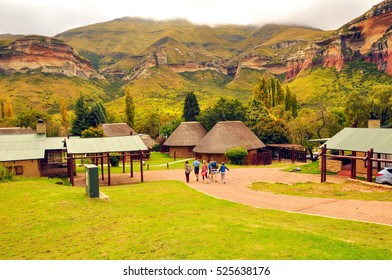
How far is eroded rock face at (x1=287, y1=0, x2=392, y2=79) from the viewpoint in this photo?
112062 millimetres

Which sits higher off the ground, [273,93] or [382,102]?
[273,93]

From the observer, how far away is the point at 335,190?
20.8m

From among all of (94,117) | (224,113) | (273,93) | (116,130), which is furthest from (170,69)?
(224,113)

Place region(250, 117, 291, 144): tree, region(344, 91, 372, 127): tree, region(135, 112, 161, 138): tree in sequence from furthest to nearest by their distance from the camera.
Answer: region(135, 112, 161, 138): tree → region(250, 117, 291, 144): tree → region(344, 91, 372, 127): tree

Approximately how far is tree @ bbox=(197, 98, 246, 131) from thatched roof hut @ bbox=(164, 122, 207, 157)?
3.07 meters

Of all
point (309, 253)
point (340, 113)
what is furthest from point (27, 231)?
point (340, 113)

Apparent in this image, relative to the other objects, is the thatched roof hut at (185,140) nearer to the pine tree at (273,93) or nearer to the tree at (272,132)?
the tree at (272,132)

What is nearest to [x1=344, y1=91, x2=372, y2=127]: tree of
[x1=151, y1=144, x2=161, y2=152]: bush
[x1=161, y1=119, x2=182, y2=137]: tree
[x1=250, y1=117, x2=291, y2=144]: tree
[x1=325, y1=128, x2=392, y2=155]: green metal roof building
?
[x1=250, y1=117, x2=291, y2=144]: tree

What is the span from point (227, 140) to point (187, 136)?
33.5ft

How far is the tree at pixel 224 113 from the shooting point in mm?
58312

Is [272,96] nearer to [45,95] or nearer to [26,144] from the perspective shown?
[26,144]

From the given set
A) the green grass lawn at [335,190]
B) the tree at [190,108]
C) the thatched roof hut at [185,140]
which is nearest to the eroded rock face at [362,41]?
the tree at [190,108]

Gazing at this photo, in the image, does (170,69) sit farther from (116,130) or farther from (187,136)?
(187,136)

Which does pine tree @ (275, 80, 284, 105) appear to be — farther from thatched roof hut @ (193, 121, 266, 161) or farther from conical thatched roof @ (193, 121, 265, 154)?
thatched roof hut @ (193, 121, 266, 161)
